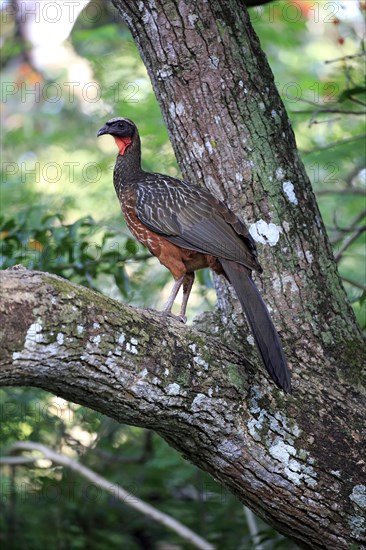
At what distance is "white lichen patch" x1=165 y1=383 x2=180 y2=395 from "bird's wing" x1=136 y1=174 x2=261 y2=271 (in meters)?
0.82

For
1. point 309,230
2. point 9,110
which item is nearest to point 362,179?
point 309,230

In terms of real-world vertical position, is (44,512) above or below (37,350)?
above

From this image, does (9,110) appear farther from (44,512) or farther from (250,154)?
(250,154)

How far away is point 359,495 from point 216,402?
769mm

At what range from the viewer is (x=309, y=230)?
394 centimetres

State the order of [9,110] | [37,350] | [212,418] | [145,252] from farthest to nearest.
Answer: [9,110]
[145,252]
[212,418]
[37,350]

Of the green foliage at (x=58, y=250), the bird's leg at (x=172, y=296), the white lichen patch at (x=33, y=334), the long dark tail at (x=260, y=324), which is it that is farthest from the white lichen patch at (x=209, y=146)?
the white lichen patch at (x=33, y=334)

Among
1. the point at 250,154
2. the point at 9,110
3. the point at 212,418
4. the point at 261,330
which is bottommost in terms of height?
the point at 212,418

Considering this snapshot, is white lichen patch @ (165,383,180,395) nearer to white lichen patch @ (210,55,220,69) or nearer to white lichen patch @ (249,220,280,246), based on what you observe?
white lichen patch @ (249,220,280,246)

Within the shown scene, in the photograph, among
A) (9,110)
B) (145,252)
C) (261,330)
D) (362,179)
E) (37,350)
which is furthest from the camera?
(9,110)

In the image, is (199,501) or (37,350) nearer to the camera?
(37,350)

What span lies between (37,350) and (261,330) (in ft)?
3.71

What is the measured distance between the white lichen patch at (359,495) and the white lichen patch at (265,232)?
1.22m

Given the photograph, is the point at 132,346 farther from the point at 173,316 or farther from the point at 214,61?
the point at 214,61
